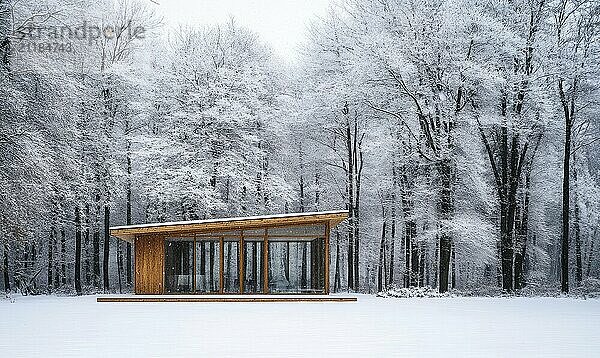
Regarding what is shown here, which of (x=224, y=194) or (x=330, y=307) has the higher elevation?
(x=224, y=194)

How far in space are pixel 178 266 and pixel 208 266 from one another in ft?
3.08

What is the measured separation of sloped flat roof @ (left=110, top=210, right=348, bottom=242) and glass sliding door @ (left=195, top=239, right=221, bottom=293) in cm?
51

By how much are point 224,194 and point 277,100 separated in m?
4.71

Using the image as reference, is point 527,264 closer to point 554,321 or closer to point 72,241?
point 554,321

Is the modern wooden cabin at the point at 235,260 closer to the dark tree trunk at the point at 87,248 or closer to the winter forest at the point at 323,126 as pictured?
the winter forest at the point at 323,126

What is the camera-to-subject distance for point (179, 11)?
32094 millimetres

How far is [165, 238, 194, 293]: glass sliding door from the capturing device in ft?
63.5

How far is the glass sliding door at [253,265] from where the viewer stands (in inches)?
762

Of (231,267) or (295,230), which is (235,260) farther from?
(295,230)

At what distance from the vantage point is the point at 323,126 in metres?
27.5

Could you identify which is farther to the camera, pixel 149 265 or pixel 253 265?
pixel 149 265

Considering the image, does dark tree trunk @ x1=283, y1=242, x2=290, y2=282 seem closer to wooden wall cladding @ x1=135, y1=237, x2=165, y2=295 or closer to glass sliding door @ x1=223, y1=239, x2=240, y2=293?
glass sliding door @ x1=223, y1=239, x2=240, y2=293

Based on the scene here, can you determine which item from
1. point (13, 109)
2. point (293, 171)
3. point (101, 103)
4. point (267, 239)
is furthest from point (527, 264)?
point (13, 109)

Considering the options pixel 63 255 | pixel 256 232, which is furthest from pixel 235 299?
pixel 63 255
